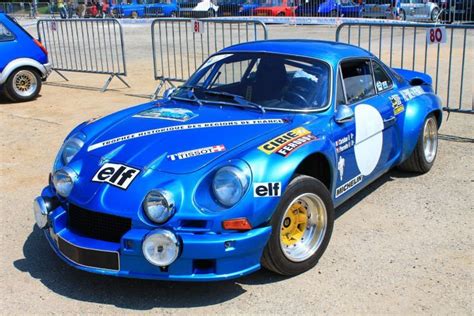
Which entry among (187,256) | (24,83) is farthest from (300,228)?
(24,83)

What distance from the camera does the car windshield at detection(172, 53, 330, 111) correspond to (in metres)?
4.46

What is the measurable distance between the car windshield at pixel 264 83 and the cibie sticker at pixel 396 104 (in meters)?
0.97

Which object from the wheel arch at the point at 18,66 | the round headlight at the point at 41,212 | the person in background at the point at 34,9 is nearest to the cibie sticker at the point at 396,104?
the round headlight at the point at 41,212

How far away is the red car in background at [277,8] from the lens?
92.6 feet

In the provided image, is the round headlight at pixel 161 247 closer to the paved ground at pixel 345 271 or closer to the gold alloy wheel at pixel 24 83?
the paved ground at pixel 345 271

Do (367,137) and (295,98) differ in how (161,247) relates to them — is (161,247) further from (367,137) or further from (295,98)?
(367,137)

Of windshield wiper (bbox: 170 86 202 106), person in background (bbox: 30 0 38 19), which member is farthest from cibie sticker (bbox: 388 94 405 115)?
person in background (bbox: 30 0 38 19)

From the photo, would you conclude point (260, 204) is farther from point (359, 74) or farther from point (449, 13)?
point (449, 13)

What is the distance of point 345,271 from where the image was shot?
3.91 m

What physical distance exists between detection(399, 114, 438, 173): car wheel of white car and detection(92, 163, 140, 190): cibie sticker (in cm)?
325

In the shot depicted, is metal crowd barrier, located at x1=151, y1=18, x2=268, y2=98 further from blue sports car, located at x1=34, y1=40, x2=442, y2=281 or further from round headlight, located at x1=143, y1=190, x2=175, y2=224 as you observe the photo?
round headlight, located at x1=143, y1=190, x2=175, y2=224

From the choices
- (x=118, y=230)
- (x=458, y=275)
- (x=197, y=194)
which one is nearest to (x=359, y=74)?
(x=458, y=275)

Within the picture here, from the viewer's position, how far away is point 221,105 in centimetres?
455

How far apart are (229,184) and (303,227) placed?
0.79 m
